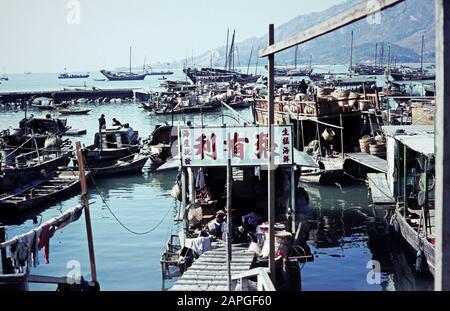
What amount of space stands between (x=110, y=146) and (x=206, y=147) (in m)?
18.4

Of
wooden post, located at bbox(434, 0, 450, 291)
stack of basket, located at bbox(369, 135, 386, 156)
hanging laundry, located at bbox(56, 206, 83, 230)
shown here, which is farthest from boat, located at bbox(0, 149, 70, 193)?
wooden post, located at bbox(434, 0, 450, 291)

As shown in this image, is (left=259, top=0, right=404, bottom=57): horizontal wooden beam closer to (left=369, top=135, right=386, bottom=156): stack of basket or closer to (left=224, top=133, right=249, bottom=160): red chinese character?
(left=224, top=133, right=249, bottom=160): red chinese character

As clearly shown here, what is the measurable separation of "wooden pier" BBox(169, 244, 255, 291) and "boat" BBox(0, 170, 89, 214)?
36.6 ft

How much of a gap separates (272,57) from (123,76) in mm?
125681

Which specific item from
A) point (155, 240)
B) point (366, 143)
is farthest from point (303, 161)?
point (366, 143)

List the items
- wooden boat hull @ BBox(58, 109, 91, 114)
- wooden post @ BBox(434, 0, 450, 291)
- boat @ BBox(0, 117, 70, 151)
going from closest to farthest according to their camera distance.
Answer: wooden post @ BBox(434, 0, 450, 291), boat @ BBox(0, 117, 70, 151), wooden boat hull @ BBox(58, 109, 91, 114)

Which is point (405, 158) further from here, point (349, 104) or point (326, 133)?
point (349, 104)

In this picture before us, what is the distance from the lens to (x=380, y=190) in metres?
19.6

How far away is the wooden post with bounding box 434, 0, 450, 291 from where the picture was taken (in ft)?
11.5

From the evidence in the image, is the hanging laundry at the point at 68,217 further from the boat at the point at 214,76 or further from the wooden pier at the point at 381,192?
the boat at the point at 214,76

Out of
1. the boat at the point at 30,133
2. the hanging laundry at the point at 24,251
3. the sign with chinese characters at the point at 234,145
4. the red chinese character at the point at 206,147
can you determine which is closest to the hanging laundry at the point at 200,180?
the sign with chinese characters at the point at 234,145

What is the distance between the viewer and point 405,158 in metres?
16.3

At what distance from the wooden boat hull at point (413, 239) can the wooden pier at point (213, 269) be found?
3.97 m

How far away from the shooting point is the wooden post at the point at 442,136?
352 cm
